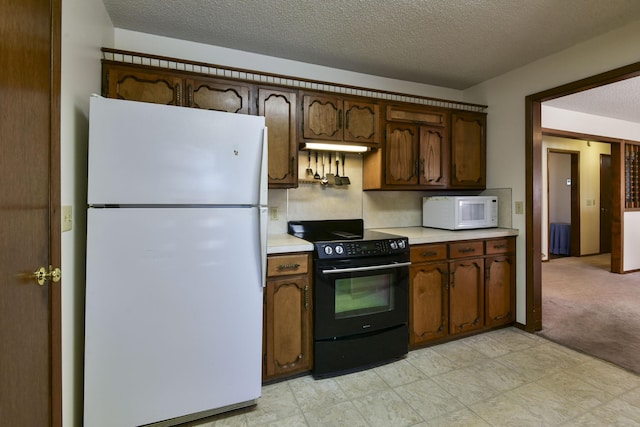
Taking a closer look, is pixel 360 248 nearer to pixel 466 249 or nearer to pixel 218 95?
pixel 466 249

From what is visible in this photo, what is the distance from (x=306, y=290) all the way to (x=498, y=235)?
184 cm

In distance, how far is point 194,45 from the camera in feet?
7.75

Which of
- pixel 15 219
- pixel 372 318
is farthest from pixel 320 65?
pixel 15 219

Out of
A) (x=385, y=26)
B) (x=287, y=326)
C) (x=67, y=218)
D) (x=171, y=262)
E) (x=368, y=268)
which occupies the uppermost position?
(x=385, y=26)

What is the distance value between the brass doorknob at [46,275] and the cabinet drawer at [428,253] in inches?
83.2

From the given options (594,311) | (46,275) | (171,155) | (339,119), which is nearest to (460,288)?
(339,119)

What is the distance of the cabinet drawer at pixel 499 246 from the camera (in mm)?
2712

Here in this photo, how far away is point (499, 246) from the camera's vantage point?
9.07 feet

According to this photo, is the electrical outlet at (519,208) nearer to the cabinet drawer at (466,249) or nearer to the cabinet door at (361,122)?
the cabinet drawer at (466,249)

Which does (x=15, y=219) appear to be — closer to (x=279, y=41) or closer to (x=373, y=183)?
(x=279, y=41)

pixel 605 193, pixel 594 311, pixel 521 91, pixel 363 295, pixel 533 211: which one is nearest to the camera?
pixel 363 295

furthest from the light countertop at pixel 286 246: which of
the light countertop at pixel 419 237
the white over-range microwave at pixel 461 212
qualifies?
the white over-range microwave at pixel 461 212

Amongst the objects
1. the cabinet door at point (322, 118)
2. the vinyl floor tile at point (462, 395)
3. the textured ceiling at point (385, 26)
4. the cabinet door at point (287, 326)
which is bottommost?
the vinyl floor tile at point (462, 395)

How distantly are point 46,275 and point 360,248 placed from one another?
63.9 inches
